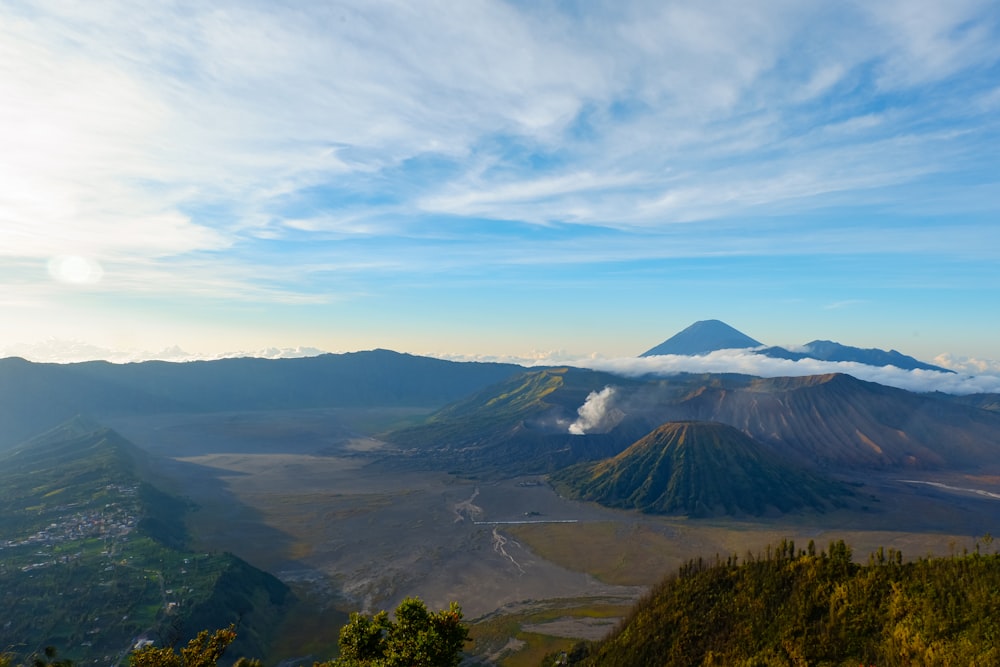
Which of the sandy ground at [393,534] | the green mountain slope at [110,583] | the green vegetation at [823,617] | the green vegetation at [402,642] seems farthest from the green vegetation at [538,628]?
the green vegetation at [402,642]

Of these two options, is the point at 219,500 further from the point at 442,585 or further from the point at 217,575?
the point at 442,585

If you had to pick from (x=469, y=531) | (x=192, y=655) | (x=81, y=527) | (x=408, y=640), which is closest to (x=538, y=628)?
(x=469, y=531)

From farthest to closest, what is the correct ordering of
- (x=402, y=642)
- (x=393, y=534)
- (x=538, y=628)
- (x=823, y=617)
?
(x=393, y=534), (x=538, y=628), (x=823, y=617), (x=402, y=642)

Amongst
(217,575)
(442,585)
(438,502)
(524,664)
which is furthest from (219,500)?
(524,664)

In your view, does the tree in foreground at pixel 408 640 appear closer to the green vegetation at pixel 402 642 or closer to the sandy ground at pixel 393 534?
the green vegetation at pixel 402 642

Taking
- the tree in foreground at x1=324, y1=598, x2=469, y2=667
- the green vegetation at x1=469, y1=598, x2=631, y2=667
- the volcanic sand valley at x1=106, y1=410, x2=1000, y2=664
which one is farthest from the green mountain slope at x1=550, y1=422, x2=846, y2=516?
the tree in foreground at x1=324, y1=598, x2=469, y2=667

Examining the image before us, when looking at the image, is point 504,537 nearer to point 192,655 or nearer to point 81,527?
point 81,527
